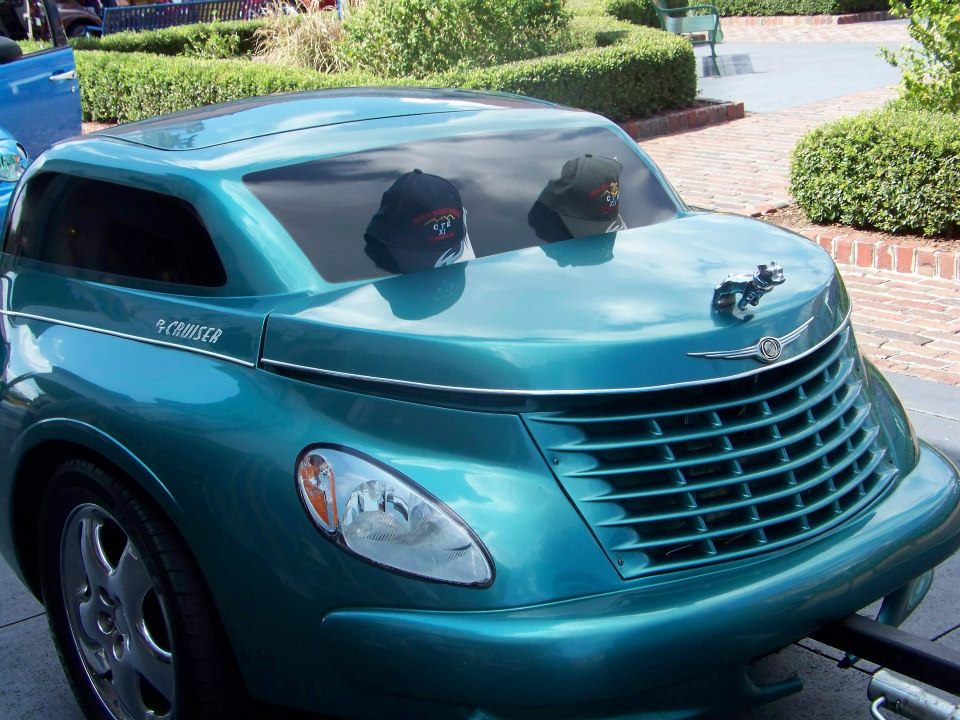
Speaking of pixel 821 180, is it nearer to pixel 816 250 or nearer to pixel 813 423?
pixel 816 250

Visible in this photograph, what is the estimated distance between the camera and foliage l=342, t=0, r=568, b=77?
40.4ft

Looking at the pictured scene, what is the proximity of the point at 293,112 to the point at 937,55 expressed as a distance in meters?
6.37

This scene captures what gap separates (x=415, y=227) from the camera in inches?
119

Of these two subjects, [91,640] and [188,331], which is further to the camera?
[91,640]

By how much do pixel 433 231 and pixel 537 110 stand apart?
3.49 ft

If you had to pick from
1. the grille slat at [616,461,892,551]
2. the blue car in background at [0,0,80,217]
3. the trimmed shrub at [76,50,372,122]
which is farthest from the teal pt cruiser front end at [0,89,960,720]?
the trimmed shrub at [76,50,372,122]

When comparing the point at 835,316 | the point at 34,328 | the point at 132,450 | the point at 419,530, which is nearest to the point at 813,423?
the point at 835,316

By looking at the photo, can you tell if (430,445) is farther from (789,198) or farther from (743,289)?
(789,198)

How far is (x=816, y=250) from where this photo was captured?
333 cm

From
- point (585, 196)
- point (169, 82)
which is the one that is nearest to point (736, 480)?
point (585, 196)

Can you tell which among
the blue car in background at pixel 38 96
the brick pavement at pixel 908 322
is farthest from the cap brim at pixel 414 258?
the blue car in background at pixel 38 96

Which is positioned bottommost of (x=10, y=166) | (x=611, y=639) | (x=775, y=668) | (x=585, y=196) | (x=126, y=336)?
(x=775, y=668)

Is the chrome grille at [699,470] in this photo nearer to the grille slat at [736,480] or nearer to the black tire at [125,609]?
the grille slat at [736,480]

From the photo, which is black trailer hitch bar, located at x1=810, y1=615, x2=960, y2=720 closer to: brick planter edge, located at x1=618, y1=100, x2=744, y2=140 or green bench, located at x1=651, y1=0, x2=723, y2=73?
brick planter edge, located at x1=618, y1=100, x2=744, y2=140
